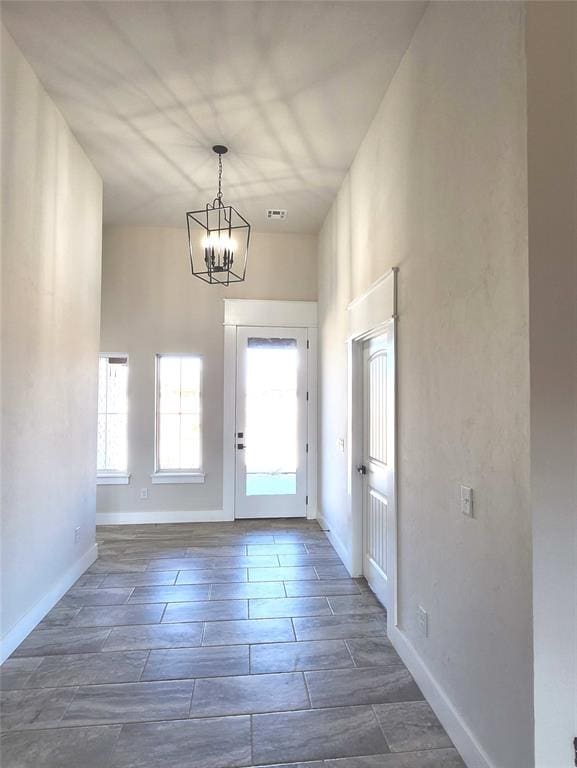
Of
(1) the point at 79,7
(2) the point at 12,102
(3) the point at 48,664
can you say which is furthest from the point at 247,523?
(1) the point at 79,7

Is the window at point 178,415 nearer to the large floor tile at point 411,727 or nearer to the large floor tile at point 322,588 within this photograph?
the large floor tile at point 322,588

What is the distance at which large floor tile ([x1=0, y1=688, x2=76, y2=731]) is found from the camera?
6.27 feet

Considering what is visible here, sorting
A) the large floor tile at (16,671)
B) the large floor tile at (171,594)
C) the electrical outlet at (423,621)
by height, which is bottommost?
the large floor tile at (16,671)

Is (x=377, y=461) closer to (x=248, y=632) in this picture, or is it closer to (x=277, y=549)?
(x=248, y=632)

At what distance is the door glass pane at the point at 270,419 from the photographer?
200 inches

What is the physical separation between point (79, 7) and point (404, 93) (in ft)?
5.86

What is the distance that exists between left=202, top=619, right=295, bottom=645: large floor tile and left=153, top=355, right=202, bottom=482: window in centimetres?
249

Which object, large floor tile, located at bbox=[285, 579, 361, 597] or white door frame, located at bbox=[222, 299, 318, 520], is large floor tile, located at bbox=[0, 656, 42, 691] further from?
white door frame, located at bbox=[222, 299, 318, 520]

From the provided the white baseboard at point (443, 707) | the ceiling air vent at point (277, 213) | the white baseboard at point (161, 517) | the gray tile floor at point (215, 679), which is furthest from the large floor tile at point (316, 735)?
the ceiling air vent at point (277, 213)

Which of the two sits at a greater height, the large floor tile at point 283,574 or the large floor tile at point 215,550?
the large floor tile at point 283,574

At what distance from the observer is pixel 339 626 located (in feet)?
8.84

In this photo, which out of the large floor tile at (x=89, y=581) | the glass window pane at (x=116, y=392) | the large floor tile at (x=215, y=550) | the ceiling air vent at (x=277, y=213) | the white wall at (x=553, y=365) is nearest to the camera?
the white wall at (x=553, y=365)

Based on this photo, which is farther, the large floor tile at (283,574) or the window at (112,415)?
the window at (112,415)

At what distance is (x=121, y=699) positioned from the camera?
2051 millimetres
